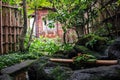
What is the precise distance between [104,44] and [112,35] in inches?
60.6

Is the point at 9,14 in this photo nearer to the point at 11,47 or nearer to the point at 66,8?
the point at 11,47

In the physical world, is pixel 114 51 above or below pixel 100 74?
above

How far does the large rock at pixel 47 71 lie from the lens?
6005mm

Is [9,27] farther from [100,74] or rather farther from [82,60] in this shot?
[100,74]

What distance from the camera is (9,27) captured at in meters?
13.9

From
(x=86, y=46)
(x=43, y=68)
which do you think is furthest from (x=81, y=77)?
(x=86, y=46)

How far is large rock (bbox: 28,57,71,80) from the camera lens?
19.7 feet

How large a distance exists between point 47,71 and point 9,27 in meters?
8.16

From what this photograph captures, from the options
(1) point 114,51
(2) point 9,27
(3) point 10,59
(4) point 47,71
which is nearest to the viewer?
(4) point 47,71

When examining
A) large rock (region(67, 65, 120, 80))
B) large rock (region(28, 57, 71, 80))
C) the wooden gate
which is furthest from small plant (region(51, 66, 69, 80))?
the wooden gate

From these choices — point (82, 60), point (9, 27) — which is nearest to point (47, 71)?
point (82, 60)

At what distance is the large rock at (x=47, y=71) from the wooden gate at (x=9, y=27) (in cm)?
622

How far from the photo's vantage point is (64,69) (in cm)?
621

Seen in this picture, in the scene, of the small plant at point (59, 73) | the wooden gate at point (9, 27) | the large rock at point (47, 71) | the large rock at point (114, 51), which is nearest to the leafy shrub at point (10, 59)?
the wooden gate at point (9, 27)
